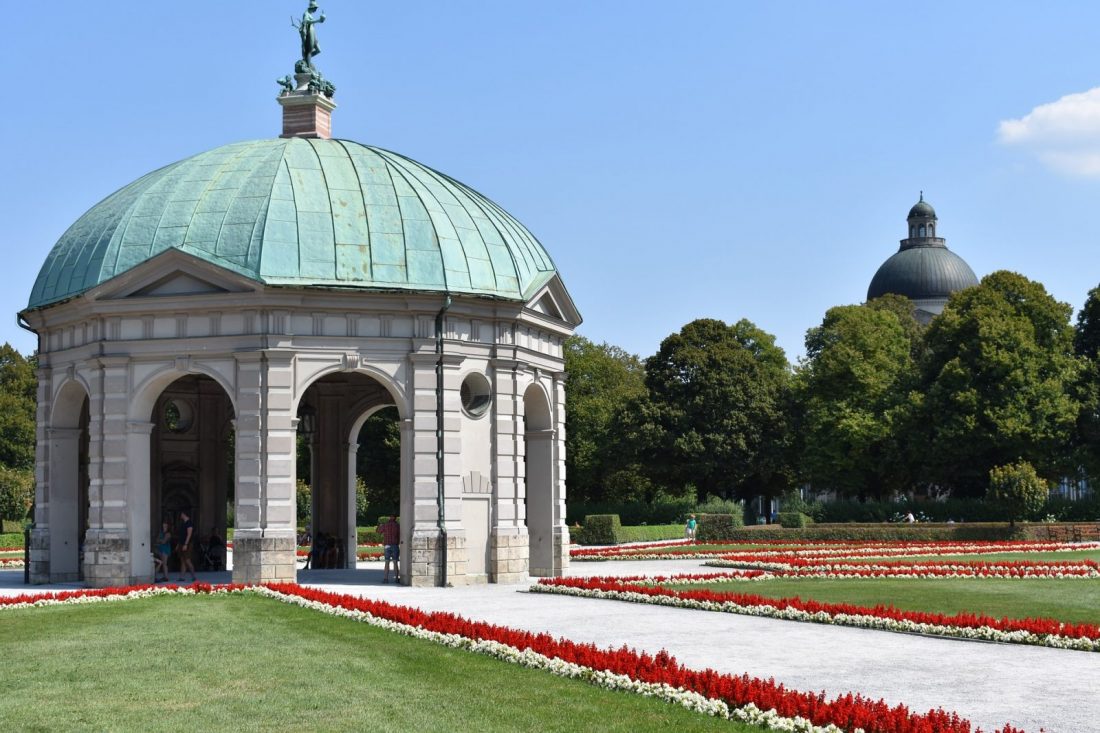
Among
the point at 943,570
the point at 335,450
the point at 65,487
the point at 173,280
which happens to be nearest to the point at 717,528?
the point at 335,450

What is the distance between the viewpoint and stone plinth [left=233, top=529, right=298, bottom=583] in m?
33.2

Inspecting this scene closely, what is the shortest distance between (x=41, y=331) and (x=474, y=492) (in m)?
13.2

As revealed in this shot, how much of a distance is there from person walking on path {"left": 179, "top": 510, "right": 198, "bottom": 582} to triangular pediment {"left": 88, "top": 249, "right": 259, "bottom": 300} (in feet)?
23.2

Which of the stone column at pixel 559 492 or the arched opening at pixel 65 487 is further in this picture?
the stone column at pixel 559 492

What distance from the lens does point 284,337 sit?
111 ft

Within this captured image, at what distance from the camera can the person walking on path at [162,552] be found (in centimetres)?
3688

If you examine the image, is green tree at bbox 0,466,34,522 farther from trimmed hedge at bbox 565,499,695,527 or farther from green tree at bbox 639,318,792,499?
green tree at bbox 639,318,792,499

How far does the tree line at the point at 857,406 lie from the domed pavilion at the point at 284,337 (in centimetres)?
3736

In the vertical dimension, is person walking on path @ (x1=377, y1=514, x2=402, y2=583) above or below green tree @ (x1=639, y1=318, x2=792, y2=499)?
below

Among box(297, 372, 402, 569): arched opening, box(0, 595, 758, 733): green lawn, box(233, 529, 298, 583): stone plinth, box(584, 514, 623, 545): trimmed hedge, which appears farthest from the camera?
box(584, 514, 623, 545): trimmed hedge

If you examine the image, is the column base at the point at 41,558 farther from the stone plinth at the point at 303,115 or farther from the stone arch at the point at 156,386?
the stone plinth at the point at 303,115

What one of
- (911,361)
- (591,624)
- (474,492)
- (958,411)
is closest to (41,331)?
(474,492)

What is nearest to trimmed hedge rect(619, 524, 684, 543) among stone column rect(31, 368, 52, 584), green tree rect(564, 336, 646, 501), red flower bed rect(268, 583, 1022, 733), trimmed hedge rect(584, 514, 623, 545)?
trimmed hedge rect(584, 514, 623, 545)

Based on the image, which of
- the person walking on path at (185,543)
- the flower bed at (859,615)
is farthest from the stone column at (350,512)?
the flower bed at (859,615)
